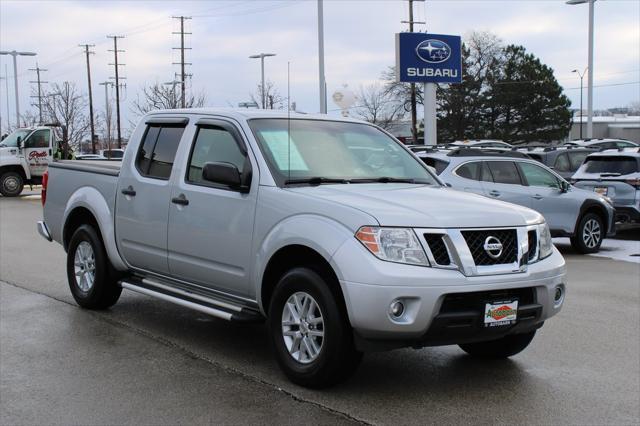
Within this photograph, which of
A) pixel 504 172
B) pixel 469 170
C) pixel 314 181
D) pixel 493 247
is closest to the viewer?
pixel 493 247

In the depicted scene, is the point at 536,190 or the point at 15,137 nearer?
the point at 536,190

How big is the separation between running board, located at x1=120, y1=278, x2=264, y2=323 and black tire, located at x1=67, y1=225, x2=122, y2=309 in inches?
15.4

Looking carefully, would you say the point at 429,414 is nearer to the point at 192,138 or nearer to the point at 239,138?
the point at 239,138

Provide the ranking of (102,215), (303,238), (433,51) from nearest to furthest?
(303,238) → (102,215) → (433,51)

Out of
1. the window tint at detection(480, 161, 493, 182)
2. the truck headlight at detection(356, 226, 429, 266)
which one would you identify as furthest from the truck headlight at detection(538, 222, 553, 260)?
the window tint at detection(480, 161, 493, 182)

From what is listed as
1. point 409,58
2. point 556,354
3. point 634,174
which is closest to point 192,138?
point 556,354

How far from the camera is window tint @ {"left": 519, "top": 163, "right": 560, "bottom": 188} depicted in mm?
12805

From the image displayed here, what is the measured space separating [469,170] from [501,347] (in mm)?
6910

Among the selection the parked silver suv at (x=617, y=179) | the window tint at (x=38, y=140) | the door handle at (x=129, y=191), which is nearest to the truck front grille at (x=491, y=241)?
the door handle at (x=129, y=191)

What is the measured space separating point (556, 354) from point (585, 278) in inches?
168

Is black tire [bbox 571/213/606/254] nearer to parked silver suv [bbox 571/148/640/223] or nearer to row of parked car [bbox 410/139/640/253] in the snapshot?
row of parked car [bbox 410/139/640/253]

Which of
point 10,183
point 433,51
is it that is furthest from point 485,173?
point 10,183

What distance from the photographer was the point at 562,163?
1930 cm

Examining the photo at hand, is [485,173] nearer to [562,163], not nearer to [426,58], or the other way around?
[562,163]
